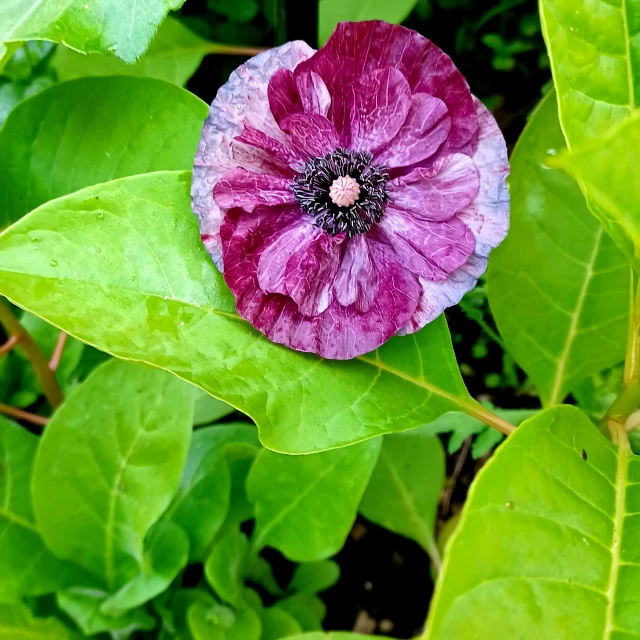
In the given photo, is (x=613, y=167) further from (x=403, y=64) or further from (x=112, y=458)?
(x=112, y=458)

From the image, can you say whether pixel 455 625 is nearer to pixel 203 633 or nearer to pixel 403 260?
pixel 403 260

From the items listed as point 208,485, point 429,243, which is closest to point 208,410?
point 208,485

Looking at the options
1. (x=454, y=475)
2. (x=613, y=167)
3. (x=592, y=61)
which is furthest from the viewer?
(x=454, y=475)

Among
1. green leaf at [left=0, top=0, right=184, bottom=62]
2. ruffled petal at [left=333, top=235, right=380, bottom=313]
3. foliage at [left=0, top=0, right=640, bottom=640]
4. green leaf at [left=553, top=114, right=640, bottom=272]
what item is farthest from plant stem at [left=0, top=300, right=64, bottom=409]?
green leaf at [left=553, top=114, right=640, bottom=272]

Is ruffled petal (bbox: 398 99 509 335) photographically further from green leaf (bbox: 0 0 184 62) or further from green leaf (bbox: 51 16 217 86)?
green leaf (bbox: 51 16 217 86)

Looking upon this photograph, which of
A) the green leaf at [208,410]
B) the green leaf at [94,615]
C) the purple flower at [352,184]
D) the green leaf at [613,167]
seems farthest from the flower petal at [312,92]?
the green leaf at [94,615]

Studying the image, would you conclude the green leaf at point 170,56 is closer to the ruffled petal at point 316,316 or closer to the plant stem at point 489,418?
the ruffled petal at point 316,316

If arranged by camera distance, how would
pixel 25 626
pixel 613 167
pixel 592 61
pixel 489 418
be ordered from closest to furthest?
pixel 613 167, pixel 592 61, pixel 489 418, pixel 25 626

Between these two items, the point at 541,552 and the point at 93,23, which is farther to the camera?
the point at 93,23
